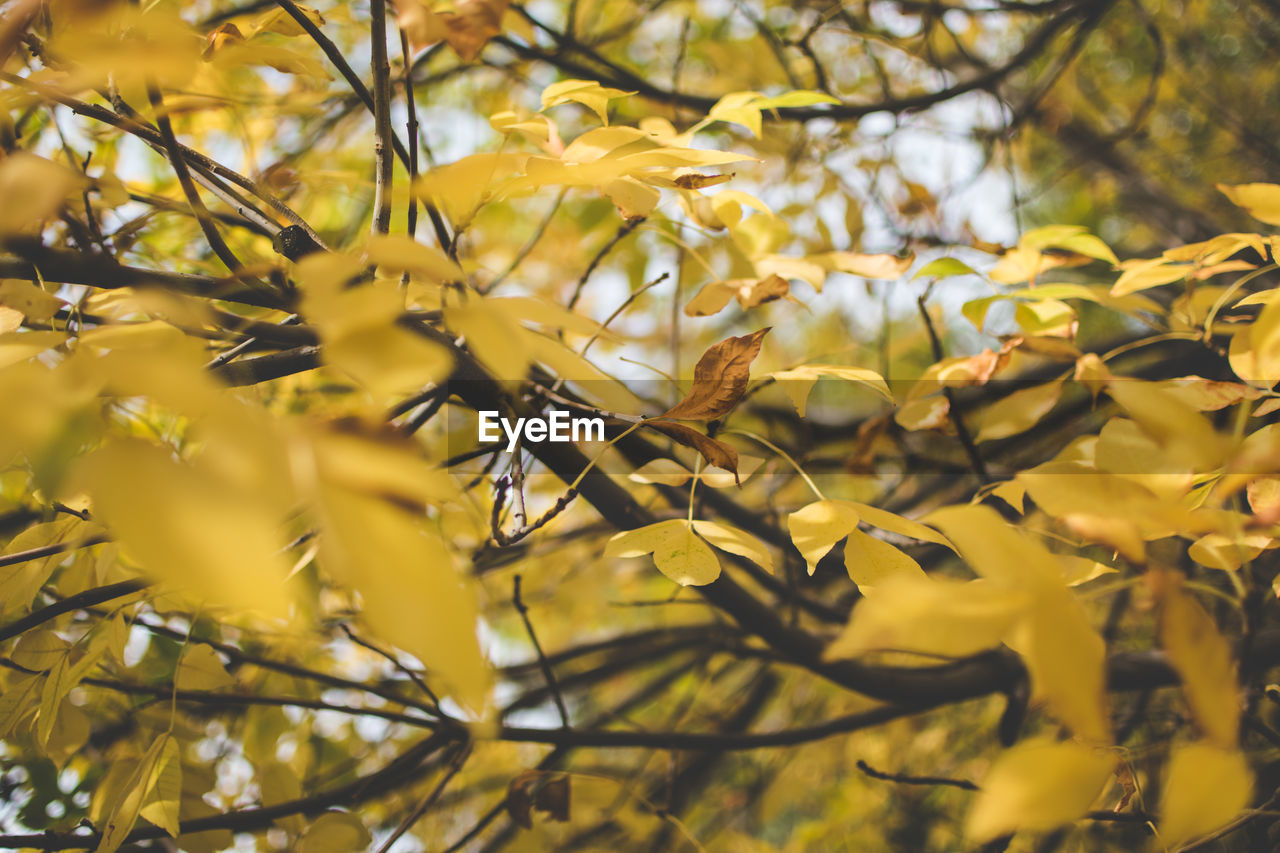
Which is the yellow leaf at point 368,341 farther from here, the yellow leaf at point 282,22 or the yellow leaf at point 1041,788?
the yellow leaf at point 282,22

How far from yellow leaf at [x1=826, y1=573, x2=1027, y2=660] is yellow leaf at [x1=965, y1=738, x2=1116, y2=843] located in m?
0.04

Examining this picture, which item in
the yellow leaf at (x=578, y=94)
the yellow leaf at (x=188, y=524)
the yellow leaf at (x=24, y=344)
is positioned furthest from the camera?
the yellow leaf at (x=578, y=94)

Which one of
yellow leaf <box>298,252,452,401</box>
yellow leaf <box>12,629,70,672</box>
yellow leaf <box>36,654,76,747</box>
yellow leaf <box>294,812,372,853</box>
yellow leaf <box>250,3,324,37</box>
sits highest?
yellow leaf <box>250,3,324,37</box>

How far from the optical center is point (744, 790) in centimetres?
165

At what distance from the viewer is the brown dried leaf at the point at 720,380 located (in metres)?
0.45

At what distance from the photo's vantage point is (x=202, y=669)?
0.57m

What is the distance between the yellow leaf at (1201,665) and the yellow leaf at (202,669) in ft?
2.14

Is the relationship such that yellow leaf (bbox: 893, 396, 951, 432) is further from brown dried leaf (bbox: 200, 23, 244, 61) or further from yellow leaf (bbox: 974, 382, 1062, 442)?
brown dried leaf (bbox: 200, 23, 244, 61)

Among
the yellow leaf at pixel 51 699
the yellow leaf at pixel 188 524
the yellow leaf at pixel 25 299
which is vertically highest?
the yellow leaf at pixel 25 299

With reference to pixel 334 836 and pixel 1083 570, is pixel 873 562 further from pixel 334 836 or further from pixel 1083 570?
pixel 334 836

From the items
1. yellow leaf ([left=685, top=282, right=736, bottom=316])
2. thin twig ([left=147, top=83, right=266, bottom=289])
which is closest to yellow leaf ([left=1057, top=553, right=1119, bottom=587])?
yellow leaf ([left=685, top=282, right=736, bottom=316])

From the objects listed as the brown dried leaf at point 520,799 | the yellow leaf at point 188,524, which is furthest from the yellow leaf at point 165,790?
the yellow leaf at point 188,524

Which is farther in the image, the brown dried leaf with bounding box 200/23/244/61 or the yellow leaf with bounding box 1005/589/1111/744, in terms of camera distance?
the brown dried leaf with bounding box 200/23/244/61

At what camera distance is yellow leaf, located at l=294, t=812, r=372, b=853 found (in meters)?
0.60
